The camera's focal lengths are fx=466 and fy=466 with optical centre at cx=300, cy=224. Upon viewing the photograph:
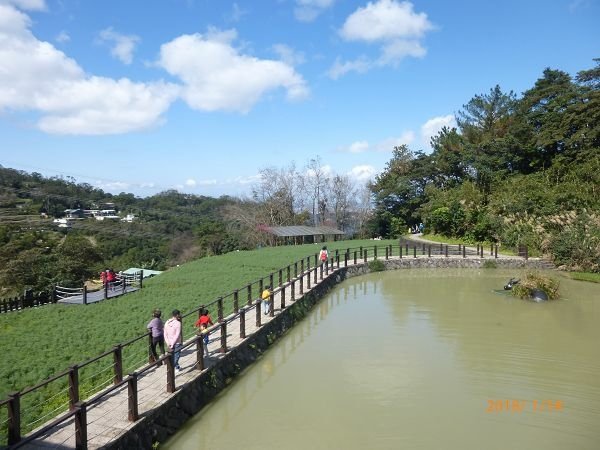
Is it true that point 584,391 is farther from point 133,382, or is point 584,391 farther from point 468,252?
point 468,252

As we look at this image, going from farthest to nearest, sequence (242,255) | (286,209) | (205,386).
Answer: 1. (286,209)
2. (242,255)
3. (205,386)

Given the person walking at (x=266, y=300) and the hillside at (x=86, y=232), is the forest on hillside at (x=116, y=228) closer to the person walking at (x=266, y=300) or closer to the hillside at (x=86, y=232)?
the hillside at (x=86, y=232)

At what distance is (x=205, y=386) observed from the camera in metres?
9.14

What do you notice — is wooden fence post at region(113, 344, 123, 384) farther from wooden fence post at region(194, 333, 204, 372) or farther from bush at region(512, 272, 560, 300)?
bush at region(512, 272, 560, 300)

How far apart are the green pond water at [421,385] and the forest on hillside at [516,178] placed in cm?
1314

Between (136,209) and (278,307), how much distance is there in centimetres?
7825

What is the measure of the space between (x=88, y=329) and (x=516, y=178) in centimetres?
3481

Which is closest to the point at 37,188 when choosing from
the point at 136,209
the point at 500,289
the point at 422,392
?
the point at 136,209

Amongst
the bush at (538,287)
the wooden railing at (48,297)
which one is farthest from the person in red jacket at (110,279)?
the bush at (538,287)

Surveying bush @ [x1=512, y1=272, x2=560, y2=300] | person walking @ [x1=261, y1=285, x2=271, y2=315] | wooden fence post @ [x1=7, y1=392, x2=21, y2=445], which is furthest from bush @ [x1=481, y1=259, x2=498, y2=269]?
wooden fence post @ [x1=7, y1=392, x2=21, y2=445]

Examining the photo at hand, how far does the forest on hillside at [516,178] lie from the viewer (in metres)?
29.0

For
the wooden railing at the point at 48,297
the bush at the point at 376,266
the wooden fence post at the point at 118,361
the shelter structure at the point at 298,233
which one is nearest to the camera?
the wooden fence post at the point at 118,361

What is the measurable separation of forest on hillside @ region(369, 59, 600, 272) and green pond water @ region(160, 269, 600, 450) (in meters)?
13.1

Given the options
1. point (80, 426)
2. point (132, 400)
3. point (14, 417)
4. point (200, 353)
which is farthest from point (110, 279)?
point (80, 426)
